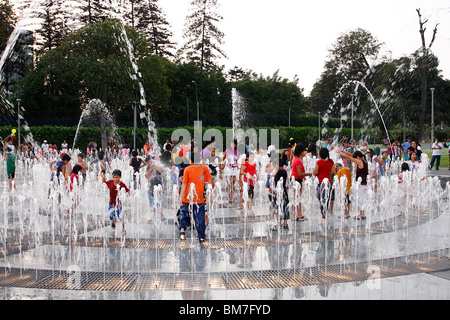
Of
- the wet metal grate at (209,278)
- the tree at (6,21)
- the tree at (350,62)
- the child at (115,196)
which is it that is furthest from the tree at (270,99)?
the wet metal grate at (209,278)

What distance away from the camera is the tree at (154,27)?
52938 millimetres

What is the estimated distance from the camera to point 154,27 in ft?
181

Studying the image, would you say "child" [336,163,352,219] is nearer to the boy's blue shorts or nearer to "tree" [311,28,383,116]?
the boy's blue shorts

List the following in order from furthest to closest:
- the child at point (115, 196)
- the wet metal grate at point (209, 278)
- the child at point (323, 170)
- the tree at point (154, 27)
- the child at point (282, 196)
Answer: the tree at point (154, 27), the child at point (323, 170), the child at point (282, 196), the child at point (115, 196), the wet metal grate at point (209, 278)

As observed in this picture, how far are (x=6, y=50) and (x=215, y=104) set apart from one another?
25.0m

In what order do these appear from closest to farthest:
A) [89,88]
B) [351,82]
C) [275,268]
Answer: [275,268]
[89,88]
[351,82]

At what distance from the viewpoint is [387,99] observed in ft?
171

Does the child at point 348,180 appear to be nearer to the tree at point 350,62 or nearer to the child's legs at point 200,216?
the child's legs at point 200,216

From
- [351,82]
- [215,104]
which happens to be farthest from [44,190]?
[351,82]

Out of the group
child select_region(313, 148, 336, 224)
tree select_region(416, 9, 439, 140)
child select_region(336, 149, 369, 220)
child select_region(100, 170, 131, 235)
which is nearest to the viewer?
child select_region(100, 170, 131, 235)

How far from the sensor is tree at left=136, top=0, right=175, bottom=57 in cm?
5294

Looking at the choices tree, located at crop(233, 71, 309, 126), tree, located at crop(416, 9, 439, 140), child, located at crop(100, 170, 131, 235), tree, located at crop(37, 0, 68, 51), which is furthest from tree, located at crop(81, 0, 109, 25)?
child, located at crop(100, 170, 131, 235)

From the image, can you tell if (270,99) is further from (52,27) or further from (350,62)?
(52,27)

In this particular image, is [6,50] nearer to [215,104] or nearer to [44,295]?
[215,104]
